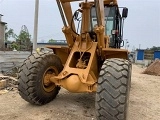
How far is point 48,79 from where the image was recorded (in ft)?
17.4

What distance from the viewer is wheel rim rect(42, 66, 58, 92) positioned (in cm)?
526

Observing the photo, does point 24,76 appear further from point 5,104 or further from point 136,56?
point 136,56

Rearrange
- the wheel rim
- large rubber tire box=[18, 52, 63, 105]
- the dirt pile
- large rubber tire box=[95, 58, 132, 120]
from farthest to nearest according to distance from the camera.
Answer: the dirt pile, the wheel rim, large rubber tire box=[18, 52, 63, 105], large rubber tire box=[95, 58, 132, 120]

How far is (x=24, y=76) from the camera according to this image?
506 centimetres

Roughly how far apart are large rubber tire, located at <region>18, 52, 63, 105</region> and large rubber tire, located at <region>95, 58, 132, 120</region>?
59.6 inches

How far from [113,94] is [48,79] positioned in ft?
5.87

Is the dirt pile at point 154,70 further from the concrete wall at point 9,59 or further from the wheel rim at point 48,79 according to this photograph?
the wheel rim at point 48,79

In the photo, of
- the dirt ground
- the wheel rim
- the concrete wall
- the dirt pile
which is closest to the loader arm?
the wheel rim

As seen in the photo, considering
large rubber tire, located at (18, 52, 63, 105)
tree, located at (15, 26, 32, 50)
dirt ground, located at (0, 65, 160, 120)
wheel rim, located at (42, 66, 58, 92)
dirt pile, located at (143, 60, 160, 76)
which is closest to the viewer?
dirt ground, located at (0, 65, 160, 120)

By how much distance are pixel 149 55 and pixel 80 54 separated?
28169 mm

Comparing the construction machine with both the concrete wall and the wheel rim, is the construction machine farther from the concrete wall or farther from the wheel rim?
the concrete wall

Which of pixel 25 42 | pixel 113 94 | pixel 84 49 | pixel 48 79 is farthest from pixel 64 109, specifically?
pixel 25 42

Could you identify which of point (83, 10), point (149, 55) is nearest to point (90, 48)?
point (83, 10)

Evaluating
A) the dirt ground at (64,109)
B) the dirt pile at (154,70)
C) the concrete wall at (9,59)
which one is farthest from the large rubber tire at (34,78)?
the dirt pile at (154,70)
